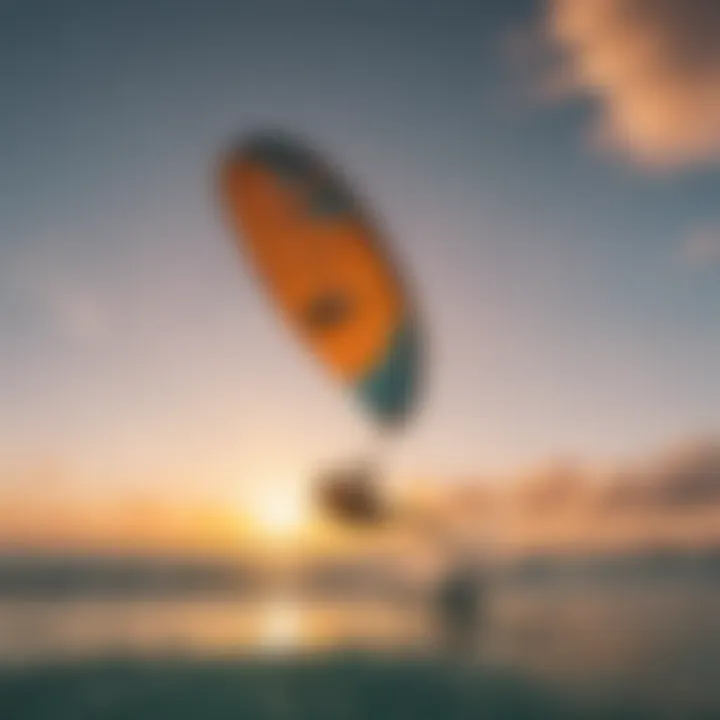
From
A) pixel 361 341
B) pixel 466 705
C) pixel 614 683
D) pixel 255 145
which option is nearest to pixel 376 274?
pixel 361 341

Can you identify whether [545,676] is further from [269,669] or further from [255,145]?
[255,145]

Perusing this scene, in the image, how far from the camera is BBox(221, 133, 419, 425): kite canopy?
5129 mm

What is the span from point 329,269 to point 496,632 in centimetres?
454

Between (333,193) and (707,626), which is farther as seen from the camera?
(707,626)

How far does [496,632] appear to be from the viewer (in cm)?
804

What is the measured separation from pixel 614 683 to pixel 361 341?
9.75 ft

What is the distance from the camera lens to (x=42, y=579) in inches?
620

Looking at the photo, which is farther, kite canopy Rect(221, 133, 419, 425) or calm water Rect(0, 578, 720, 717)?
calm water Rect(0, 578, 720, 717)

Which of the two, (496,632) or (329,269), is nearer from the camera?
(329,269)

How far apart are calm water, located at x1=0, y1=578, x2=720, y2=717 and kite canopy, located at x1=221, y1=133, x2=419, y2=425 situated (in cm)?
256

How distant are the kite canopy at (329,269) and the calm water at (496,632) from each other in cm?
256

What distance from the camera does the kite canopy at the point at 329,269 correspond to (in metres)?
5.13

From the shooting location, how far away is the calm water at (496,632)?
6.10 metres

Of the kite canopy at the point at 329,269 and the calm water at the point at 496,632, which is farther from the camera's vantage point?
the calm water at the point at 496,632
